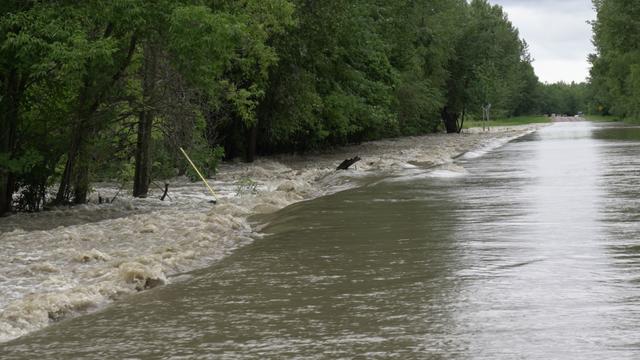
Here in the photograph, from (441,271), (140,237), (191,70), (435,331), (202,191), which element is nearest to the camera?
(435,331)

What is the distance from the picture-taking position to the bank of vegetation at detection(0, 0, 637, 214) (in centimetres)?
1730

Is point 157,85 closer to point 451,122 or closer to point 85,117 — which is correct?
point 85,117

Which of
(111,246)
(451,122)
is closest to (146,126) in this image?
(111,246)

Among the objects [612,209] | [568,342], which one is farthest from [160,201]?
[568,342]

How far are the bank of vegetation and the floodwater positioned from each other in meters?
4.74

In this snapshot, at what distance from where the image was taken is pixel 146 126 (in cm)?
2273

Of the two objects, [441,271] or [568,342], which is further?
[441,271]

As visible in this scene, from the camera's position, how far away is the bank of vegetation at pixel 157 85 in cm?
1730

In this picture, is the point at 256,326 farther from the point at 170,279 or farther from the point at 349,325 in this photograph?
the point at 170,279

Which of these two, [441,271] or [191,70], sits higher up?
[191,70]

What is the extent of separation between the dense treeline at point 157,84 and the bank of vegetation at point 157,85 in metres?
0.04

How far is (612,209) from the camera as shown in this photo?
17281 millimetres

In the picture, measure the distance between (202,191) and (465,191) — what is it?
25.2 ft

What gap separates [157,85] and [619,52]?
2805 inches
